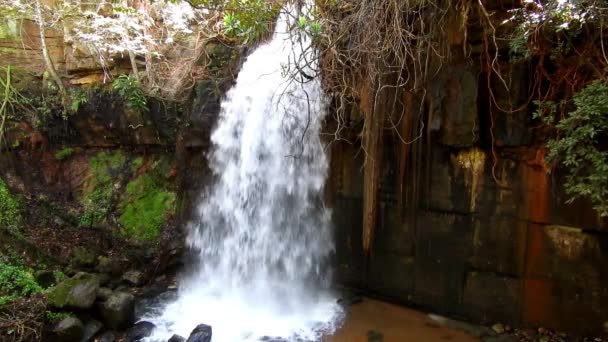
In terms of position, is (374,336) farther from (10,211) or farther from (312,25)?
(10,211)

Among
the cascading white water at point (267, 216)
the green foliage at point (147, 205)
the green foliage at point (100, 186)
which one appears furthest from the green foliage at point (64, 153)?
the cascading white water at point (267, 216)

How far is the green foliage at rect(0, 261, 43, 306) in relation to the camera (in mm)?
4696

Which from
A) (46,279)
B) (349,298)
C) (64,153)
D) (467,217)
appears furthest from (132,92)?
(467,217)

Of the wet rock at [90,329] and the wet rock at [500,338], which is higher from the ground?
the wet rock at [500,338]

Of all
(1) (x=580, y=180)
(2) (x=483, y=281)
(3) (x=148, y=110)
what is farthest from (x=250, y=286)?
(1) (x=580, y=180)

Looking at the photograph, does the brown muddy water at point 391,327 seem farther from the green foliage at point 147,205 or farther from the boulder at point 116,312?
the green foliage at point 147,205

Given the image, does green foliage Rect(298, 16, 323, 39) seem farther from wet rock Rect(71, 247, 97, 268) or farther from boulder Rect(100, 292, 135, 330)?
wet rock Rect(71, 247, 97, 268)

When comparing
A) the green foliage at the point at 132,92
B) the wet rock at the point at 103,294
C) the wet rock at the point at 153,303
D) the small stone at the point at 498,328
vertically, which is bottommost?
the wet rock at the point at 153,303

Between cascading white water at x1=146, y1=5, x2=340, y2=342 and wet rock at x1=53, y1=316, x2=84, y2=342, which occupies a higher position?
cascading white water at x1=146, y1=5, x2=340, y2=342

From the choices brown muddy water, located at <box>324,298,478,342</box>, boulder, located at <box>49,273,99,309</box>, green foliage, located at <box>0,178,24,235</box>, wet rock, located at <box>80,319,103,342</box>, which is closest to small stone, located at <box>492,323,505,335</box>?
brown muddy water, located at <box>324,298,478,342</box>

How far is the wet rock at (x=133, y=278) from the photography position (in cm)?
611

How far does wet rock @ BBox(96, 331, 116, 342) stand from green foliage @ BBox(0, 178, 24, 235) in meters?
2.70

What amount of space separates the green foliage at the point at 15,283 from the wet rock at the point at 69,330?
74cm

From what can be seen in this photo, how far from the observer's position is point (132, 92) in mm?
7375
